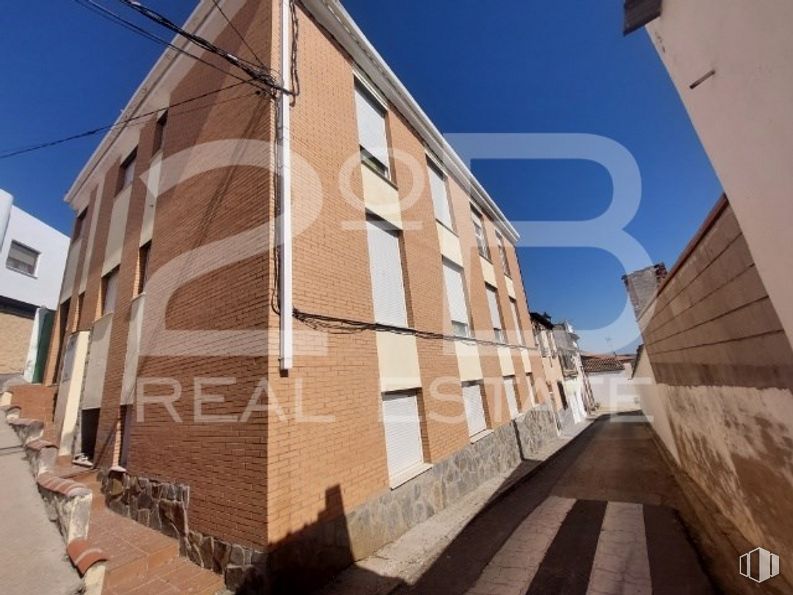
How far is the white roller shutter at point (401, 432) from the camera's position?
565 centimetres

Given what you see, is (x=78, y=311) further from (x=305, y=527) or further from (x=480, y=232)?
(x=480, y=232)

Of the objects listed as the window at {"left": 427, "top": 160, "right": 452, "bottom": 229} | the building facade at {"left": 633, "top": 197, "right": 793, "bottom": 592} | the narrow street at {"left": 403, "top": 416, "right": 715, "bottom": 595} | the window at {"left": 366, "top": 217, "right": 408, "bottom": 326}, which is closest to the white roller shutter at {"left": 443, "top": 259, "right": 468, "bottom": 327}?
the window at {"left": 427, "top": 160, "right": 452, "bottom": 229}

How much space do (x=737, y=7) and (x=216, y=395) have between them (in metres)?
5.83

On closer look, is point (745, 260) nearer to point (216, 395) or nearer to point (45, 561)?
point (216, 395)

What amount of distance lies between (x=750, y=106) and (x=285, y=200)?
175 inches

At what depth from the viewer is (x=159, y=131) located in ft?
26.8

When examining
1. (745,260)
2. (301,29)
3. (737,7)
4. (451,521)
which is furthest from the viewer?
(301,29)

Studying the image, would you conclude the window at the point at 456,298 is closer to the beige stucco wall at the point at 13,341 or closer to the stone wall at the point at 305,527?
the stone wall at the point at 305,527

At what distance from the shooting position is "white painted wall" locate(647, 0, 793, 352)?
1760mm

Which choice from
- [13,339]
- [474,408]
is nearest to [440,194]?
[474,408]

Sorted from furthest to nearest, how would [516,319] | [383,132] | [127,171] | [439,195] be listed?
[516,319] < [439,195] < [127,171] < [383,132]

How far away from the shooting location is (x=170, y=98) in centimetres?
791

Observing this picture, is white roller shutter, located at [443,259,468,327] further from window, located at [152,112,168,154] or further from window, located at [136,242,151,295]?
window, located at [152,112,168,154]

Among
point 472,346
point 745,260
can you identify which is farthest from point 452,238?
point 745,260
